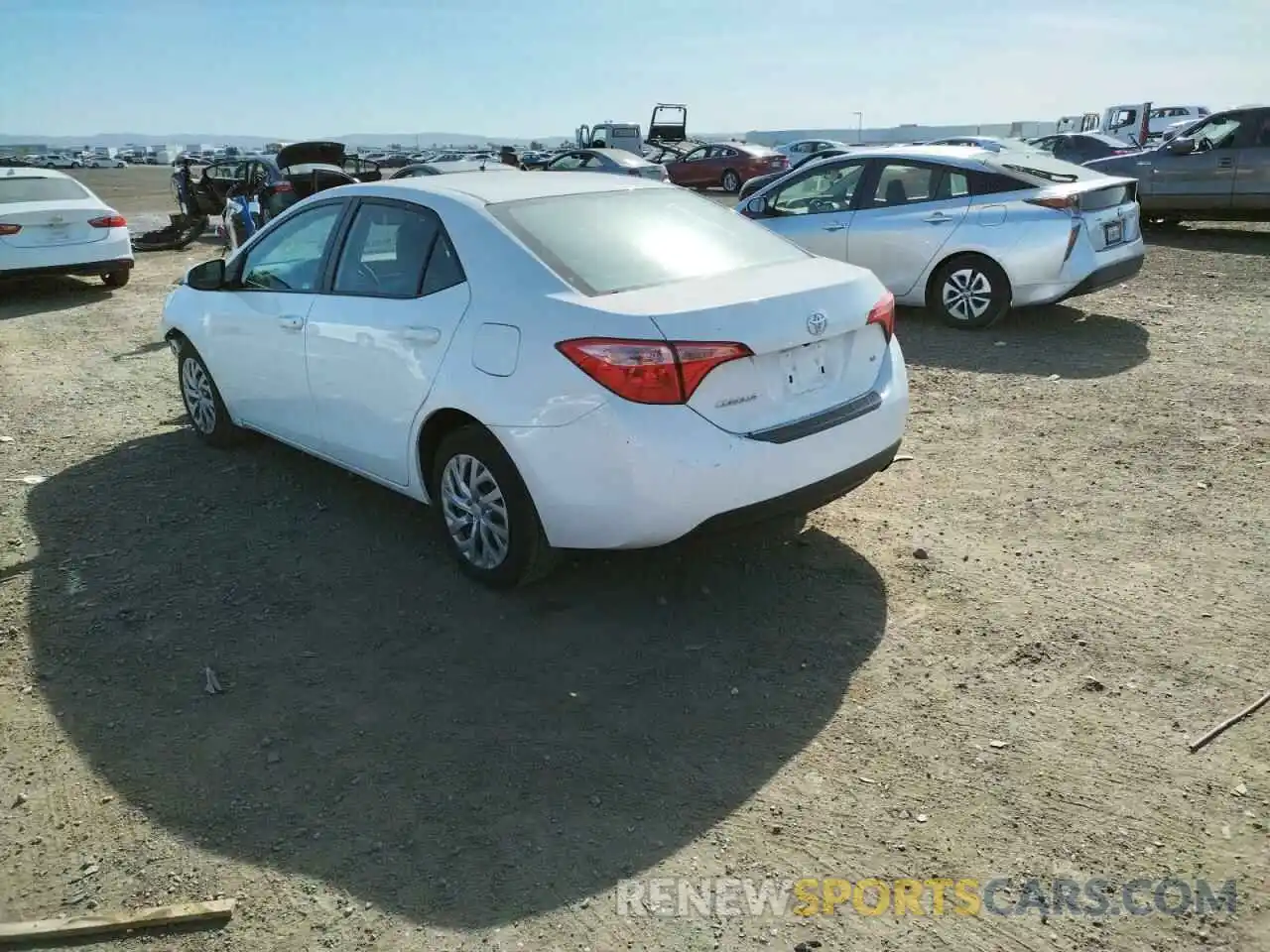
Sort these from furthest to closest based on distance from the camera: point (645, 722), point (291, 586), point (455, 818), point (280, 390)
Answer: point (280, 390)
point (291, 586)
point (645, 722)
point (455, 818)

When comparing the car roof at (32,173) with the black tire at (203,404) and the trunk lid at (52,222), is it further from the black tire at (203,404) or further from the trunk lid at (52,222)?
the black tire at (203,404)

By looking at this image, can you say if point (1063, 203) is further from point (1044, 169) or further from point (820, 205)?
point (820, 205)

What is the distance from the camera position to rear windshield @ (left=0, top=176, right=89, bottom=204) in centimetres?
1193

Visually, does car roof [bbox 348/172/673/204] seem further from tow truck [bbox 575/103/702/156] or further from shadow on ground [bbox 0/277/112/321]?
tow truck [bbox 575/103/702/156]

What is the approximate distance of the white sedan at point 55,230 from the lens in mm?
11367

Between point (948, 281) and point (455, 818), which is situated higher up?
point (948, 281)

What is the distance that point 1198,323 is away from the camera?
872cm

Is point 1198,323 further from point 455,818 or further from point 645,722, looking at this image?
point 455,818

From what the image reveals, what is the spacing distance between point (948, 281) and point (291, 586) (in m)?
6.50

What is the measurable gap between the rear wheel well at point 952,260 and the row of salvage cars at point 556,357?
179 inches

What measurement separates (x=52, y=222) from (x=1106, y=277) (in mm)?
11214

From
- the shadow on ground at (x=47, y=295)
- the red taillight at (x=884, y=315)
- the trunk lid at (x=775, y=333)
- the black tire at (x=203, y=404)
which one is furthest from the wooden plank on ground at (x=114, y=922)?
the shadow on ground at (x=47, y=295)

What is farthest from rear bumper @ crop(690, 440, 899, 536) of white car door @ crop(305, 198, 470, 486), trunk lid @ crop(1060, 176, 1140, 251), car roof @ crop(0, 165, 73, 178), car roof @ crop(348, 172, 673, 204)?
car roof @ crop(0, 165, 73, 178)

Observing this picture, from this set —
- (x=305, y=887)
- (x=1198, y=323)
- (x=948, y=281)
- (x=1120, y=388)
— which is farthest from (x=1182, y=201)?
(x=305, y=887)
